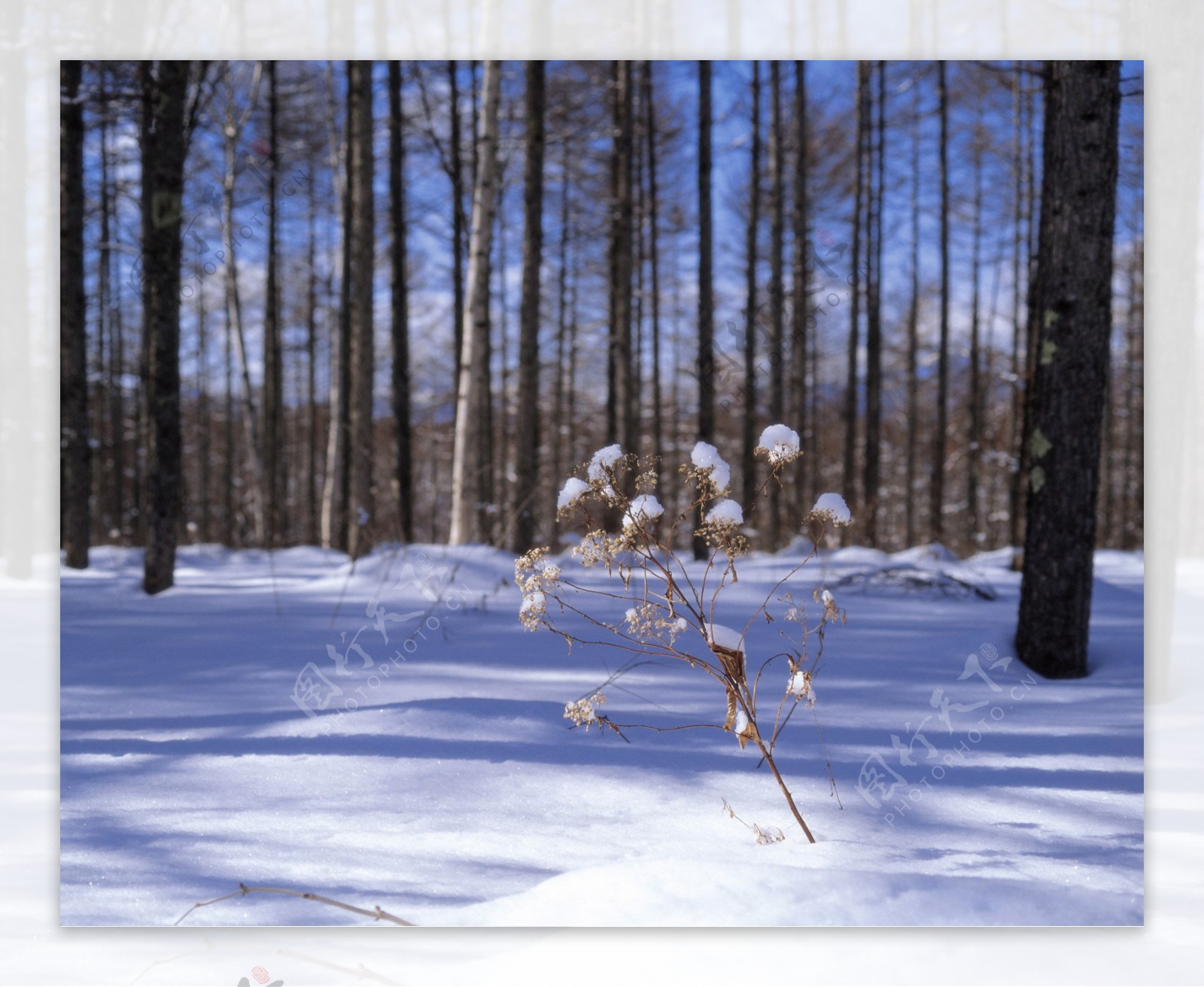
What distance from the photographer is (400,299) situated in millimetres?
7008

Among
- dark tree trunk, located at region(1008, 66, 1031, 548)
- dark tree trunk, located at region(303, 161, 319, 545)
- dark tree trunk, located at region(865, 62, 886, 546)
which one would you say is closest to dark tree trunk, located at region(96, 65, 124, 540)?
dark tree trunk, located at region(303, 161, 319, 545)

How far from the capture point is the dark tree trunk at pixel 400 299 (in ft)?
19.4

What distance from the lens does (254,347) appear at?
6984 millimetres

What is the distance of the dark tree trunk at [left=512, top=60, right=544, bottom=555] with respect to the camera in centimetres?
446

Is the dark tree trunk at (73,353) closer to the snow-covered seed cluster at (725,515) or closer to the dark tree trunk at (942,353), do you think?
the snow-covered seed cluster at (725,515)

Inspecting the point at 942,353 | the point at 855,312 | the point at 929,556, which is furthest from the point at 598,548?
the point at 855,312

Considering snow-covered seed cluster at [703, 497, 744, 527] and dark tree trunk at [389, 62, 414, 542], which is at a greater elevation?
dark tree trunk at [389, 62, 414, 542]

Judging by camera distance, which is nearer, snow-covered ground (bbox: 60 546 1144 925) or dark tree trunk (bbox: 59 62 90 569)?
snow-covered ground (bbox: 60 546 1144 925)

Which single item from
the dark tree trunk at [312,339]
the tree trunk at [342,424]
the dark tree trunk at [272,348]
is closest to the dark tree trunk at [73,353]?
the dark tree trunk at [272,348]

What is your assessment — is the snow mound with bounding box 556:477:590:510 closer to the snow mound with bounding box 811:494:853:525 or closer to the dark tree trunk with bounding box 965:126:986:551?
the snow mound with bounding box 811:494:853:525

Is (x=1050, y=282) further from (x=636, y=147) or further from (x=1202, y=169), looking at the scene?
(x=636, y=147)

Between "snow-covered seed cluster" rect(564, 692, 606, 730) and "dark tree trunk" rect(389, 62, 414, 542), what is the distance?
11.3 feet

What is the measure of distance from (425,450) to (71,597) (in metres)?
Result: 9.61

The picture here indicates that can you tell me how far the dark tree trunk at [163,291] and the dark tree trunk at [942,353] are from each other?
3106mm
